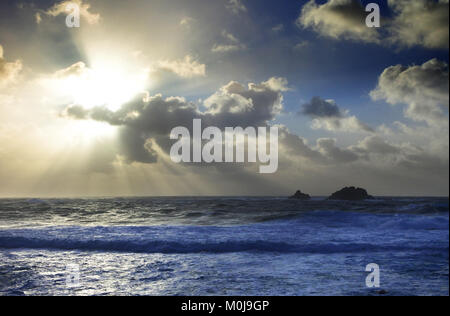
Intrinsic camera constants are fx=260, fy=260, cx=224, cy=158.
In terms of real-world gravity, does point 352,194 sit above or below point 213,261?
below

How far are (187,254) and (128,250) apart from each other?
281 cm

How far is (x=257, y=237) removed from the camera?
13.3 meters

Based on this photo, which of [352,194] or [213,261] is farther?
[352,194]

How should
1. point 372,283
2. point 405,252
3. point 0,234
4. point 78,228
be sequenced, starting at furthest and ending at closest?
point 78,228, point 0,234, point 405,252, point 372,283

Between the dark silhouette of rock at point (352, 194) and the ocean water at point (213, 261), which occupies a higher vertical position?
the ocean water at point (213, 261)

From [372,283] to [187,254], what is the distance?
676cm

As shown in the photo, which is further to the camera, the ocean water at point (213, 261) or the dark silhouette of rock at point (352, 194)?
the dark silhouette of rock at point (352, 194)

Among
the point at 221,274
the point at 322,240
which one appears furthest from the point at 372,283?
the point at 322,240

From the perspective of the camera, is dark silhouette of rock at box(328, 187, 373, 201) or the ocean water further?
dark silhouette of rock at box(328, 187, 373, 201)

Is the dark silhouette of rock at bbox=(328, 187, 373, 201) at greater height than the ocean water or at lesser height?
lesser
